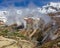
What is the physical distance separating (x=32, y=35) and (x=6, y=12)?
401 mm

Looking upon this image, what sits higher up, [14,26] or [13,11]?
[13,11]

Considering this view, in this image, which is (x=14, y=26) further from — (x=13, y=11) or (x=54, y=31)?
(x=54, y=31)

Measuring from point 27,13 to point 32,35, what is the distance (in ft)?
0.84

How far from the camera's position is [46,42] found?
2344mm

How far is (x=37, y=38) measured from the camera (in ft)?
7.81

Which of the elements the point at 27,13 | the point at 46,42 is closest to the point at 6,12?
the point at 27,13

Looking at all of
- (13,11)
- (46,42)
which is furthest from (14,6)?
(46,42)

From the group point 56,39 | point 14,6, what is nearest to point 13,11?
point 14,6

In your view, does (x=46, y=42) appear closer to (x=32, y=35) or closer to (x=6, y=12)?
(x=32, y=35)

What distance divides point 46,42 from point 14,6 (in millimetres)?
539

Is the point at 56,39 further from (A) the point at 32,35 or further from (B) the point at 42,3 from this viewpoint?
(B) the point at 42,3

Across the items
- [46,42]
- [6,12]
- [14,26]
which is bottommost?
[46,42]

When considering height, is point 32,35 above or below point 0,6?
below

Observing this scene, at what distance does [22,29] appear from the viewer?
8.00 ft
